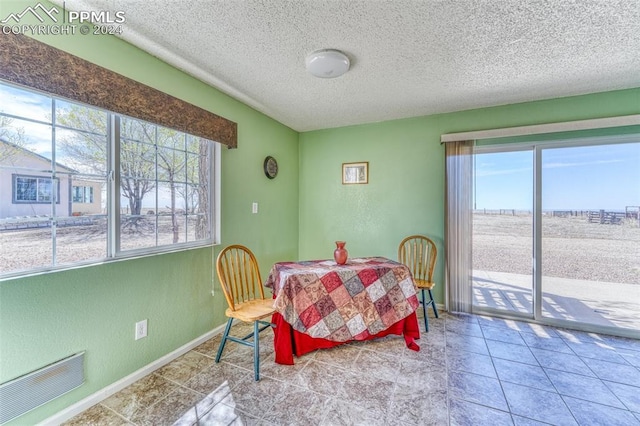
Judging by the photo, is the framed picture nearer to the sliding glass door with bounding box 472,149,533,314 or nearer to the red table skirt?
the sliding glass door with bounding box 472,149,533,314

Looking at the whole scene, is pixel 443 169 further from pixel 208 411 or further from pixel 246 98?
pixel 208 411

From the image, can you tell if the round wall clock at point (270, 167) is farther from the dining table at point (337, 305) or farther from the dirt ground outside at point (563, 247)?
the dirt ground outside at point (563, 247)

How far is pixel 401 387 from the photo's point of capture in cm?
186

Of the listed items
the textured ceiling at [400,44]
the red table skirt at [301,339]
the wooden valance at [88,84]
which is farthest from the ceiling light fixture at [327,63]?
the red table skirt at [301,339]

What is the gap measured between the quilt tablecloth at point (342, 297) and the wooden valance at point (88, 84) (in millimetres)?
1553

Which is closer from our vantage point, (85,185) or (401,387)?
(85,185)

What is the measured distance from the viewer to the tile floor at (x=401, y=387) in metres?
1.60

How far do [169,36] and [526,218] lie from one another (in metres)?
3.86

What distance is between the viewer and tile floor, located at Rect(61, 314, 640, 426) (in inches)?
62.9

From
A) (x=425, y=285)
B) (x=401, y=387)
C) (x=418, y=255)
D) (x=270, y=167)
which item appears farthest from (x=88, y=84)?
(x=418, y=255)

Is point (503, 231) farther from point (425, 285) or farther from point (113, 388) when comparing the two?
point (113, 388)

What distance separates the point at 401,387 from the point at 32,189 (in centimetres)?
266

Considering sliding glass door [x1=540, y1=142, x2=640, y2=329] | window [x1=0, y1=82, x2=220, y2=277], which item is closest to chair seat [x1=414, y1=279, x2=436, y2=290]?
sliding glass door [x1=540, y1=142, x2=640, y2=329]

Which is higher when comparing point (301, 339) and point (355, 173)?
point (355, 173)
